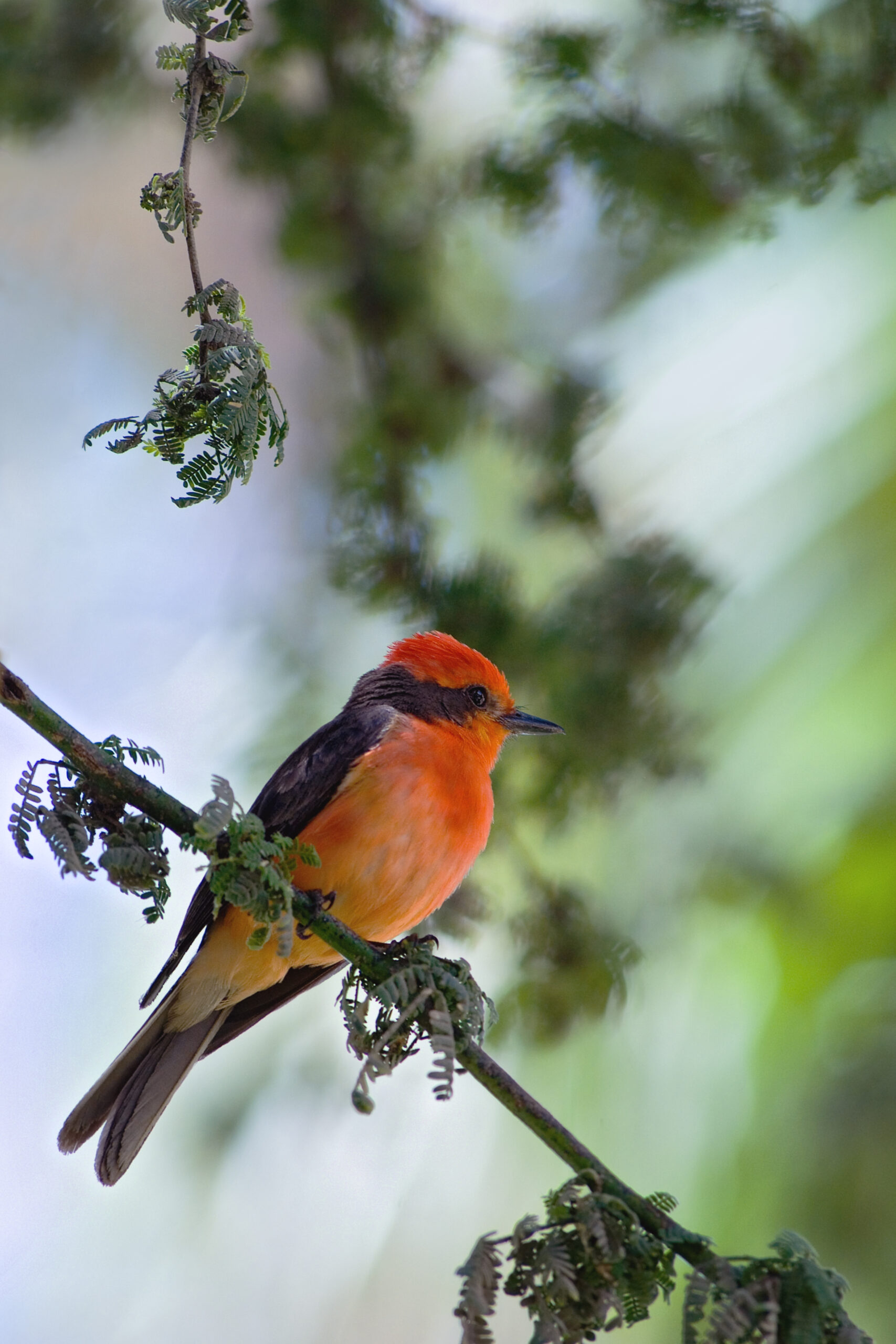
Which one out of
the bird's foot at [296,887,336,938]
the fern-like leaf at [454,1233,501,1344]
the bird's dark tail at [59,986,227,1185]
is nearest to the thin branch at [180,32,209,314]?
the bird's foot at [296,887,336,938]

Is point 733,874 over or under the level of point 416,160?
under

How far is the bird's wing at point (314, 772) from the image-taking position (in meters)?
2.56

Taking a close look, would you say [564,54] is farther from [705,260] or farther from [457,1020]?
[457,1020]

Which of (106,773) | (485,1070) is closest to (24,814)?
(106,773)

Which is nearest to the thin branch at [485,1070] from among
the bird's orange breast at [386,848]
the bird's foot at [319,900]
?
the bird's foot at [319,900]

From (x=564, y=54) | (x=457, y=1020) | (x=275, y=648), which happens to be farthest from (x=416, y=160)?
(x=457, y=1020)

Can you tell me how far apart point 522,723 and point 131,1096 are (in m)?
1.27

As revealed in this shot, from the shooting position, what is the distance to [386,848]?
2.55 m

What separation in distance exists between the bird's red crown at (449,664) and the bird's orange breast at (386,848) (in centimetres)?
25

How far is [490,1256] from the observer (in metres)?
1.46

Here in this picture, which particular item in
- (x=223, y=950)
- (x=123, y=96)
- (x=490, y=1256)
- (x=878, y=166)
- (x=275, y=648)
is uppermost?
(x=878, y=166)

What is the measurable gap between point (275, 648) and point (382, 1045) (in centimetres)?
193

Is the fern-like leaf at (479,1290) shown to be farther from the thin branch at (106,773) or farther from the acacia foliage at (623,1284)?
the thin branch at (106,773)

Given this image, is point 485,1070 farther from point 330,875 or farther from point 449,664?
point 449,664
